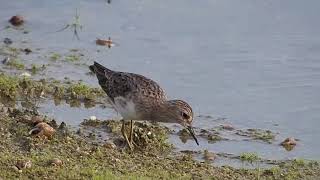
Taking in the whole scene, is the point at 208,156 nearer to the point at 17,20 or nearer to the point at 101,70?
the point at 101,70

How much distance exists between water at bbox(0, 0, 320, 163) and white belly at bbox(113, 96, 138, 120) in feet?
2.24

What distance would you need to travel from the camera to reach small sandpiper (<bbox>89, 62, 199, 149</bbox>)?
9156 millimetres

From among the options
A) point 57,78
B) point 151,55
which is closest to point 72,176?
point 57,78

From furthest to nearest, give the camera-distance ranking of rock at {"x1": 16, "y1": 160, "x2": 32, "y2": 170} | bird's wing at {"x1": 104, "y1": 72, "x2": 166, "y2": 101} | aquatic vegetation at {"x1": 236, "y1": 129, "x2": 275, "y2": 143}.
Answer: aquatic vegetation at {"x1": 236, "y1": 129, "x2": 275, "y2": 143} → bird's wing at {"x1": 104, "y1": 72, "x2": 166, "y2": 101} → rock at {"x1": 16, "y1": 160, "x2": 32, "y2": 170}

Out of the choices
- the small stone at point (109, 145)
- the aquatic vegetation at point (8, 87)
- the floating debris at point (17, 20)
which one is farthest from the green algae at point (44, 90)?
the floating debris at point (17, 20)

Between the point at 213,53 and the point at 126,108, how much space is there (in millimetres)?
3202

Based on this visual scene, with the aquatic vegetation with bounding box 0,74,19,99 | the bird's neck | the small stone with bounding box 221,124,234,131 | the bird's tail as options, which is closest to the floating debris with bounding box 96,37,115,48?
the aquatic vegetation with bounding box 0,74,19,99

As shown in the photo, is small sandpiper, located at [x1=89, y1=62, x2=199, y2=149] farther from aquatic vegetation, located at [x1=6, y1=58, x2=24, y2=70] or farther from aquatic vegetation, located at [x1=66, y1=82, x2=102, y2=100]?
aquatic vegetation, located at [x1=6, y1=58, x2=24, y2=70]

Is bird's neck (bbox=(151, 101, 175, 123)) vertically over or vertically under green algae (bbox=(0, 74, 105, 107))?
under

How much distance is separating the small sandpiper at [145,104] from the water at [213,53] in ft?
1.52

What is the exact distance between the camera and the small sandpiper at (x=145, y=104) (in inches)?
360

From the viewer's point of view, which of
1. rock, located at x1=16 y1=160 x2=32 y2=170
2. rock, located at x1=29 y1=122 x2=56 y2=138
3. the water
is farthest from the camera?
the water

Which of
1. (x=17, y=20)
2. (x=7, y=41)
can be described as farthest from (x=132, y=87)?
(x=17, y=20)

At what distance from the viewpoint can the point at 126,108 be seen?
363 inches
